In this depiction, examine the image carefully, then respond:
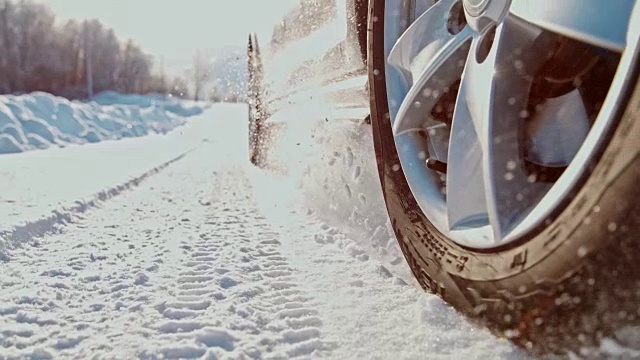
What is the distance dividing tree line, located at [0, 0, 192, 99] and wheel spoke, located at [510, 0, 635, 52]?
46.1 metres

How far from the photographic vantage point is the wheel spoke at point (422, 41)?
1655 mm

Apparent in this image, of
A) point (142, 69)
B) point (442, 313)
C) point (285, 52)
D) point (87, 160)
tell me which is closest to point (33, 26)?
point (142, 69)

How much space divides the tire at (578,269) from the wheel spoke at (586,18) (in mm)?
133

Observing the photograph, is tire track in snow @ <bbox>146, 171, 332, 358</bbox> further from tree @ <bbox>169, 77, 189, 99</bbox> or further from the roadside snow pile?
tree @ <bbox>169, 77, 189, 99</bbox>

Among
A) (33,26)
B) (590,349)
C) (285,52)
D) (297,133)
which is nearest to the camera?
(590,349)

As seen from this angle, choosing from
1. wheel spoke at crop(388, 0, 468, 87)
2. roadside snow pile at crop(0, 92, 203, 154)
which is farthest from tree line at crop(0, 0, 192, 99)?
wheel spoke at crop(388, 0, 468, 87)

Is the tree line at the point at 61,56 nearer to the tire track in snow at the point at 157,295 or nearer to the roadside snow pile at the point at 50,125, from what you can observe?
the roadside snow pile at the point at 50,125

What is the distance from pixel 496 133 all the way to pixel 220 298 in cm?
110

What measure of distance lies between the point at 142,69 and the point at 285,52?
65.3m

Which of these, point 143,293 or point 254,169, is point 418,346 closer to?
point 143,293

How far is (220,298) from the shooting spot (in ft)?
6.14

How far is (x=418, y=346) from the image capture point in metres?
1.41

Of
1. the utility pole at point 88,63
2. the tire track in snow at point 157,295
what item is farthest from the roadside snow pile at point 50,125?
the utility pole at point 88,63

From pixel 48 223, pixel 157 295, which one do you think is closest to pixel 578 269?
pixel 157 295
